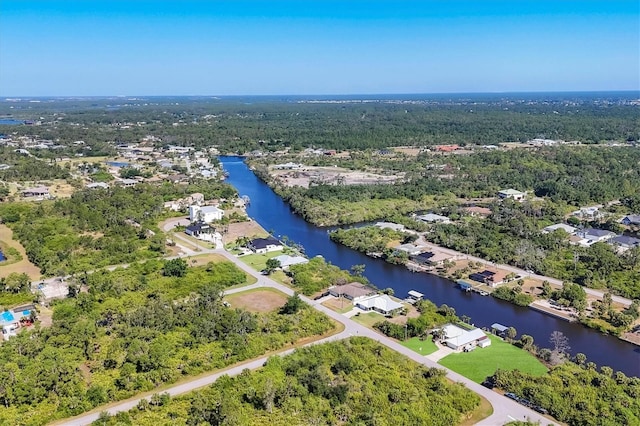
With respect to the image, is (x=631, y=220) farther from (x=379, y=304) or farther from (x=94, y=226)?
(x=94, y=226)

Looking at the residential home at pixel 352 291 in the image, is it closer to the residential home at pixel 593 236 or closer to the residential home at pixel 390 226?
the residential home at pixel 390 226

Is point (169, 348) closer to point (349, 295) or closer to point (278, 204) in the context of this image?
point (349, 295)

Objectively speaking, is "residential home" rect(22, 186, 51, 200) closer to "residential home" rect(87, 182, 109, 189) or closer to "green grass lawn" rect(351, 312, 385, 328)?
"residential home" rect(87, 182, 109, 189)

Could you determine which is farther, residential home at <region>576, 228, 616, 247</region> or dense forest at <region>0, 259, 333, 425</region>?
residential home at <region>576, 228, 616, 247</region>

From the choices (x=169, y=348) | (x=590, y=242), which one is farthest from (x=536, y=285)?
(x=169, y=348)

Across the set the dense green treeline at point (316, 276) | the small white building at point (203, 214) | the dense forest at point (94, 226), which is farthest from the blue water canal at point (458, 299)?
the dense forest at point (94, 226)

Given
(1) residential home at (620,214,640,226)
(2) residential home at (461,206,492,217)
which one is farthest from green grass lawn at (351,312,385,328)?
(1) residential home at (620,214,640,226)
